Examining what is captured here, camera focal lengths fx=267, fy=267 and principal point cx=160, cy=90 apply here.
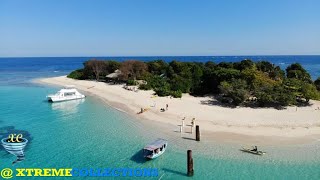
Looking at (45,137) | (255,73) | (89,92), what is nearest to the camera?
(45,137)

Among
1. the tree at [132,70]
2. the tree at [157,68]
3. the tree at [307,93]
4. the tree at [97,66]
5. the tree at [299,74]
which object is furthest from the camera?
the tree at [97,66]

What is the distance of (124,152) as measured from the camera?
74.0 ft

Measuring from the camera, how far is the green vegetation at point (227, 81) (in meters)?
36.0

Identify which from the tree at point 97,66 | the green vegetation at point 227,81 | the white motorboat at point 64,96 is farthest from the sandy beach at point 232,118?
the tree at point 97,66

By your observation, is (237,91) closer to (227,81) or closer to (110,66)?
(227,81)

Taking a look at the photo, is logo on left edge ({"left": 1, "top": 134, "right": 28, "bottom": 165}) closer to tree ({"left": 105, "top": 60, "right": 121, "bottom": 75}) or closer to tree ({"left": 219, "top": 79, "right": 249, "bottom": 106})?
tree ({"left": 219, "top": 79, "right": 249, "bottom": 106})

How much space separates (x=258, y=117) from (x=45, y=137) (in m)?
23.4

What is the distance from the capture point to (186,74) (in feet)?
162

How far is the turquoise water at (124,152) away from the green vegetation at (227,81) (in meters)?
12.8

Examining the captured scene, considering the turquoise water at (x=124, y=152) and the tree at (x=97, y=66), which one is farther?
the tree at (x=97, y=66)

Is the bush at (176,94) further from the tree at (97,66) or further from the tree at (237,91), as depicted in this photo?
the tree at (97,66)

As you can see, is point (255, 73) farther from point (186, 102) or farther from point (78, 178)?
point (78, 178)

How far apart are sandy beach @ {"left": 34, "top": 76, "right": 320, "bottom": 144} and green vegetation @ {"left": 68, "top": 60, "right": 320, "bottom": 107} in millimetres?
1812

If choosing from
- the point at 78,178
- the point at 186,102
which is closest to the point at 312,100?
the point at 186,102
